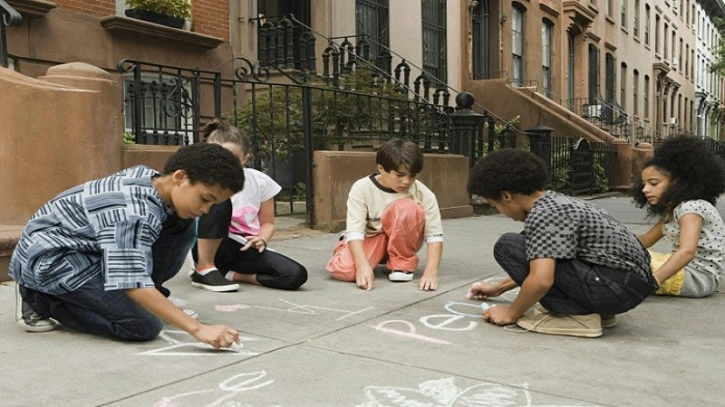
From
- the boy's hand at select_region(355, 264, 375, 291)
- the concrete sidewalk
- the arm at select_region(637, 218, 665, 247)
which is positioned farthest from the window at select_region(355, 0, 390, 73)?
the concrete sidewalk

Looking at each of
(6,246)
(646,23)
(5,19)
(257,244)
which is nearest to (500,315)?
(257,244)

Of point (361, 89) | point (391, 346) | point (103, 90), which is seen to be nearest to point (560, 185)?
point (361, 89)

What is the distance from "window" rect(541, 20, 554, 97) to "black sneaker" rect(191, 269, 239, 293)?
19.2 metres

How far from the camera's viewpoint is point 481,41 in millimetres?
19000

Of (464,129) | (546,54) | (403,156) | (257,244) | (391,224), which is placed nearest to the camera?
(257,244)

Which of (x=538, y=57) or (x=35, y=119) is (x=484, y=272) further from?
(x=538, y=57)

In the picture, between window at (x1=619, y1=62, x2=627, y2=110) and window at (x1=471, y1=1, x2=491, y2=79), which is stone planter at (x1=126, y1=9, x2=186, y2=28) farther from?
window at (x1=619, y1=62, x2=627, y2=110)

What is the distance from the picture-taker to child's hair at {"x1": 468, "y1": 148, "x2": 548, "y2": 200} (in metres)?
3.27

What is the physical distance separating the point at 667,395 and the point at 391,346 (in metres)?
1.13

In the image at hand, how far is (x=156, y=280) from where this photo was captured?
3.41 meters

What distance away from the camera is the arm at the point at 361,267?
4504mm

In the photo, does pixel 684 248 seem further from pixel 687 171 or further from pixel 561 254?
pixel 561 254

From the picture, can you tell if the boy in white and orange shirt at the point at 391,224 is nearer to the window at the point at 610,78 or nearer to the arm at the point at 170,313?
the arm at the point at 170,313

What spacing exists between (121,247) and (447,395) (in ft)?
4.40
